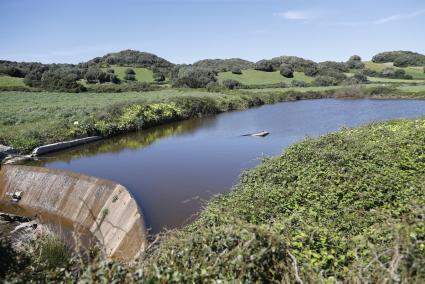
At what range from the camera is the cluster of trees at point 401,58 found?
90812 mm

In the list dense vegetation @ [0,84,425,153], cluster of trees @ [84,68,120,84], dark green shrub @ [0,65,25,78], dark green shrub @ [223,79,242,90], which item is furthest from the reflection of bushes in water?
dark green shrub @ [0,65,25,78]

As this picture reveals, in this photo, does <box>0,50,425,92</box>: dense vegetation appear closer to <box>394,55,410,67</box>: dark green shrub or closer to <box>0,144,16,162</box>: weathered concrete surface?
<box>394,55,410,67</box>: dark green shrub

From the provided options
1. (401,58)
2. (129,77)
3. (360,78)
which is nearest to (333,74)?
(360,78)

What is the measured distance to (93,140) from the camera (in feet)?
91.6

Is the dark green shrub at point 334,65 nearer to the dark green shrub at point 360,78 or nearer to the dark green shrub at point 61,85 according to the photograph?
the dark green shrub at point 360,78

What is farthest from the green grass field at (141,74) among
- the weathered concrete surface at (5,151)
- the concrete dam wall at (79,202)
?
the concrete dam wall at (79,202)

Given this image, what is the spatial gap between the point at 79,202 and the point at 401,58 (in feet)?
315

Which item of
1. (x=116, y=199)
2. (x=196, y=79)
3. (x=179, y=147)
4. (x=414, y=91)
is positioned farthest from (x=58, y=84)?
(x=414, y=91)

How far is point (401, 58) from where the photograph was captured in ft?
301

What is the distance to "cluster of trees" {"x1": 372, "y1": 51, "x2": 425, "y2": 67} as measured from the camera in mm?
A: 90812

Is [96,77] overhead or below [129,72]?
below

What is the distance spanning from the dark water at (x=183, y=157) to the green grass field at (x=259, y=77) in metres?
38.9

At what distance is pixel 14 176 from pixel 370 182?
15.0 metres

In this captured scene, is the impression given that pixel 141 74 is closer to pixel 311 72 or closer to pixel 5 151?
pixel 311 72
